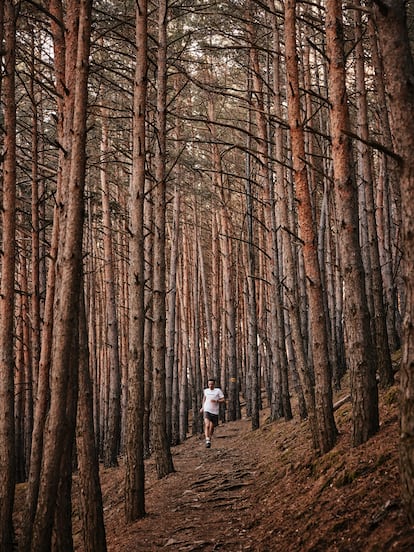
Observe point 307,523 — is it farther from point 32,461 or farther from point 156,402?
point 156,402

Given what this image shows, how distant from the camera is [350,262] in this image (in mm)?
5453

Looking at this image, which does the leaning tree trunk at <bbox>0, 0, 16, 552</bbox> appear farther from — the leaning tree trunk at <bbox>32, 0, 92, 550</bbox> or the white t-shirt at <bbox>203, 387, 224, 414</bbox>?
the white t-shirt at <bbox>203, 387, 224, 414</bbox>

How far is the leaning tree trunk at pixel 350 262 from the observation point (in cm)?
510

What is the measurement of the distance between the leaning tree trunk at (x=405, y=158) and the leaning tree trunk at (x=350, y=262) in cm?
215

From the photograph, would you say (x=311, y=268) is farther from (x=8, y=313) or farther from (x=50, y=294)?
(x=8, y=313)

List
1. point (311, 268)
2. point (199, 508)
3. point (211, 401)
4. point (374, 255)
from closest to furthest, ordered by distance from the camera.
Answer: point (311, 268) → point (199, 508) → point (374, 255) → point (211, 401)

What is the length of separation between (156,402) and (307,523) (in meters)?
4.77

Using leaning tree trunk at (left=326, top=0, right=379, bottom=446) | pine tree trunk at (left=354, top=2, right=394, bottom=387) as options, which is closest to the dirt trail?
leaning tree trunk at (left=326, top=0, right=379, bottom=446)

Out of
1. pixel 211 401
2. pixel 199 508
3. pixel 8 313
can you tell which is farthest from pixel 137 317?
pixel 211 401

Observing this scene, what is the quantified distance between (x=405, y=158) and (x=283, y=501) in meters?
3.93

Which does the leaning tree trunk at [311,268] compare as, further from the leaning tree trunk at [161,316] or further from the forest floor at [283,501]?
the leaning tree trunk at [161,316]

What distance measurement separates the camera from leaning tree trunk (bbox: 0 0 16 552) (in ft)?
22.2

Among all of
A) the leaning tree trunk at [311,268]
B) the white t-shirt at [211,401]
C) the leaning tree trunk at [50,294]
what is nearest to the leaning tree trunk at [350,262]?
the leaning tree trunk at [311,268]

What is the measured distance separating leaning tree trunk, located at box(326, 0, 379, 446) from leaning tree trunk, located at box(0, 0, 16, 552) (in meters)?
4.10
